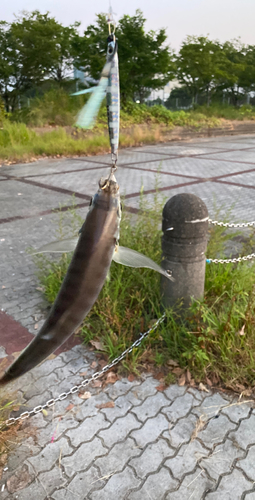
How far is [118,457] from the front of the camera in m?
2.22

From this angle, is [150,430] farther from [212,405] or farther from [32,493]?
[32,493]

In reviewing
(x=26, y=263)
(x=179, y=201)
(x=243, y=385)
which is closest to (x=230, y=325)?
(x=243, y=385)

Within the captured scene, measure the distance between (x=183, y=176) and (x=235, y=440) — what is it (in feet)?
25.7

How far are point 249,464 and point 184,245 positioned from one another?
1443mm

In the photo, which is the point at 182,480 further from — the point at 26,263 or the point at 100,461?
the point at 26,263

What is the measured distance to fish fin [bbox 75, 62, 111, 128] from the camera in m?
0.85

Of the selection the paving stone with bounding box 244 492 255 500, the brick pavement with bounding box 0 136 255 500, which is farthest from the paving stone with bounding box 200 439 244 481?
the paving stone with bounding box 244 492 255 500

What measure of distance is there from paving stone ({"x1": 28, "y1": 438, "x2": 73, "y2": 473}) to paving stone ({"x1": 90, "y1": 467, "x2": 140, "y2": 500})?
1.04 feet

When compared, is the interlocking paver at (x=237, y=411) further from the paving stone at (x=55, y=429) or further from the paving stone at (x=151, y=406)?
the paving stone at (x=55, y=429)

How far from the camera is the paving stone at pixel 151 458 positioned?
84.5 inches

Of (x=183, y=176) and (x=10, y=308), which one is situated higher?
(x=183, y=176)

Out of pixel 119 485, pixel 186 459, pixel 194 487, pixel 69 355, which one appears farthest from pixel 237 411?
pixel 69 355

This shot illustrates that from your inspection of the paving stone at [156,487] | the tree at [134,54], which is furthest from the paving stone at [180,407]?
the tree at [134,54]

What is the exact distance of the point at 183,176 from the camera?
9.54 m
